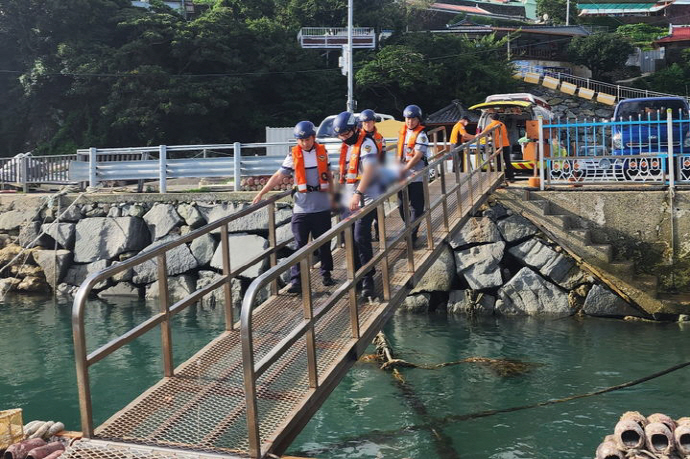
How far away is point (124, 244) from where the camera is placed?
583 inches

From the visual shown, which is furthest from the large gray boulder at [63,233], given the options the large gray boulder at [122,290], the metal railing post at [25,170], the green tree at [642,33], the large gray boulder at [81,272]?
the green tree at [642,33]

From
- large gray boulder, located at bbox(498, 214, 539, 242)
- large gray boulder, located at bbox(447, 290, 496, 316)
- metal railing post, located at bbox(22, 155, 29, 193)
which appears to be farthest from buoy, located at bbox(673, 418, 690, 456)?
metal railing post, located at bbox(22, 155, 29, 193)

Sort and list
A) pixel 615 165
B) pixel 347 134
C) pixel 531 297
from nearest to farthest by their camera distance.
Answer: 1. pixel 347 134
2. pixel 615 165
3. pixel 531 297

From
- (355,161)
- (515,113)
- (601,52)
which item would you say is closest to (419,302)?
(355,161)

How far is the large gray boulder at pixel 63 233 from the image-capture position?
1529 centimetres

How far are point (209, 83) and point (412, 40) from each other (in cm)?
1022

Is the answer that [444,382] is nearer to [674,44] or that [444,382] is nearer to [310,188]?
[310,188]

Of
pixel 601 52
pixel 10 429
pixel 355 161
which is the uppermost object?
pixel 601 52

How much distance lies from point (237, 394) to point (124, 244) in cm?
1012

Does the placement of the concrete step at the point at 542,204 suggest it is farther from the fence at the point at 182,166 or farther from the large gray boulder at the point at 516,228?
the fence at the point at 182,166

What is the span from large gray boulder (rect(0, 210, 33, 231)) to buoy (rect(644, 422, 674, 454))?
13.9 m

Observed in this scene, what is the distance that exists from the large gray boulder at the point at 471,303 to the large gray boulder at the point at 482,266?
6.8 inches

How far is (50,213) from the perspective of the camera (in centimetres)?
1555

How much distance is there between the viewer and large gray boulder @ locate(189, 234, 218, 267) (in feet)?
46.8
